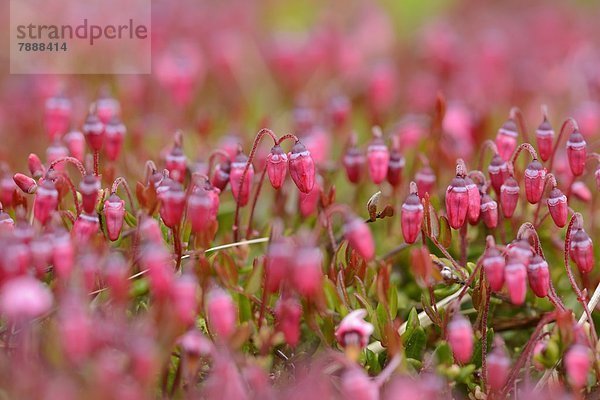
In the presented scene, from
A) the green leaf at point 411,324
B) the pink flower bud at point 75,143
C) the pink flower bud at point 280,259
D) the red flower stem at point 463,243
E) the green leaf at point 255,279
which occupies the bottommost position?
the green leaf at point 411,324

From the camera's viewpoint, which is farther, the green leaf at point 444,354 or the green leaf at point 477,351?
the green leaf at point 477,351

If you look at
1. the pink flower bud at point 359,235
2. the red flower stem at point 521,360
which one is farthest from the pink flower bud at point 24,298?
the red flower stem at point 521,360

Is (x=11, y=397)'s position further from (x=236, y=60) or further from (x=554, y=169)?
(x=236, y=60)

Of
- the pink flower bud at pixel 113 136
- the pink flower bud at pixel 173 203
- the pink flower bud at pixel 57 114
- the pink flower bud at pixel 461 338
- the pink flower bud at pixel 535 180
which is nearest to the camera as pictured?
the pink flower bud at pixel 461 338

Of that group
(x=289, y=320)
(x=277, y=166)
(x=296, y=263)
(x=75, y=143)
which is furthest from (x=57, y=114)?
(x=296, y=263)

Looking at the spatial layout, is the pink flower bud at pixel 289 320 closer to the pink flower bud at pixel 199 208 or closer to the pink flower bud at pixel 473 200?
the pink flower bud at pixel 199 208

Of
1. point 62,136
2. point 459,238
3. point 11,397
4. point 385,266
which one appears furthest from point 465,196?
point 62,136

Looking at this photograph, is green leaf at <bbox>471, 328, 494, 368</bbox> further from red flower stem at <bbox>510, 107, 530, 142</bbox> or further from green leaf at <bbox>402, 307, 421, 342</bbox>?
red flower stem at <bbox>510, 107, 530, 142</bbox>
